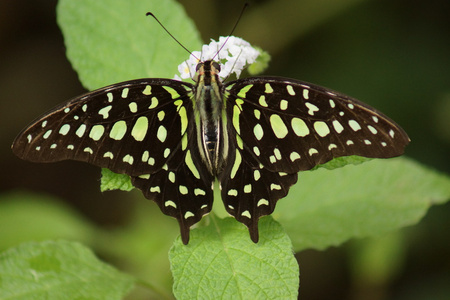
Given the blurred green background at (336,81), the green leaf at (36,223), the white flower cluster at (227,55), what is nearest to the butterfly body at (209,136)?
the white flower cluster at (227,55)

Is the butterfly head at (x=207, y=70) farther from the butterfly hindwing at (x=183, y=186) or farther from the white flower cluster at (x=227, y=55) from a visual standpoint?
the butterfly hindwing at (x=183, y=186)

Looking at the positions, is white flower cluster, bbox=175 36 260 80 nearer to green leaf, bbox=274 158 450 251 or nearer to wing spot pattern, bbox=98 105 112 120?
wing spot pattern, bbox=98 105 112 120

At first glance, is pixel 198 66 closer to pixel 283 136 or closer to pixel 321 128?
pixel 283 136

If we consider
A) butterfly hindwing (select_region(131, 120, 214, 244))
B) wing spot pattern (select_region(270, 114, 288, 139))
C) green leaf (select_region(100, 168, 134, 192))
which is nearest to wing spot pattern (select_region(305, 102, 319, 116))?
wing spot pattern (select_region(270, 114, 288, 139))

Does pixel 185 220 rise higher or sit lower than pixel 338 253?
higher

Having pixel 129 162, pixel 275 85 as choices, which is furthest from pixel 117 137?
pixel 275 85

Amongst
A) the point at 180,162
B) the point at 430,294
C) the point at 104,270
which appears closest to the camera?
the point at 180,162

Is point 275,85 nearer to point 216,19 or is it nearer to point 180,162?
point 180,162
